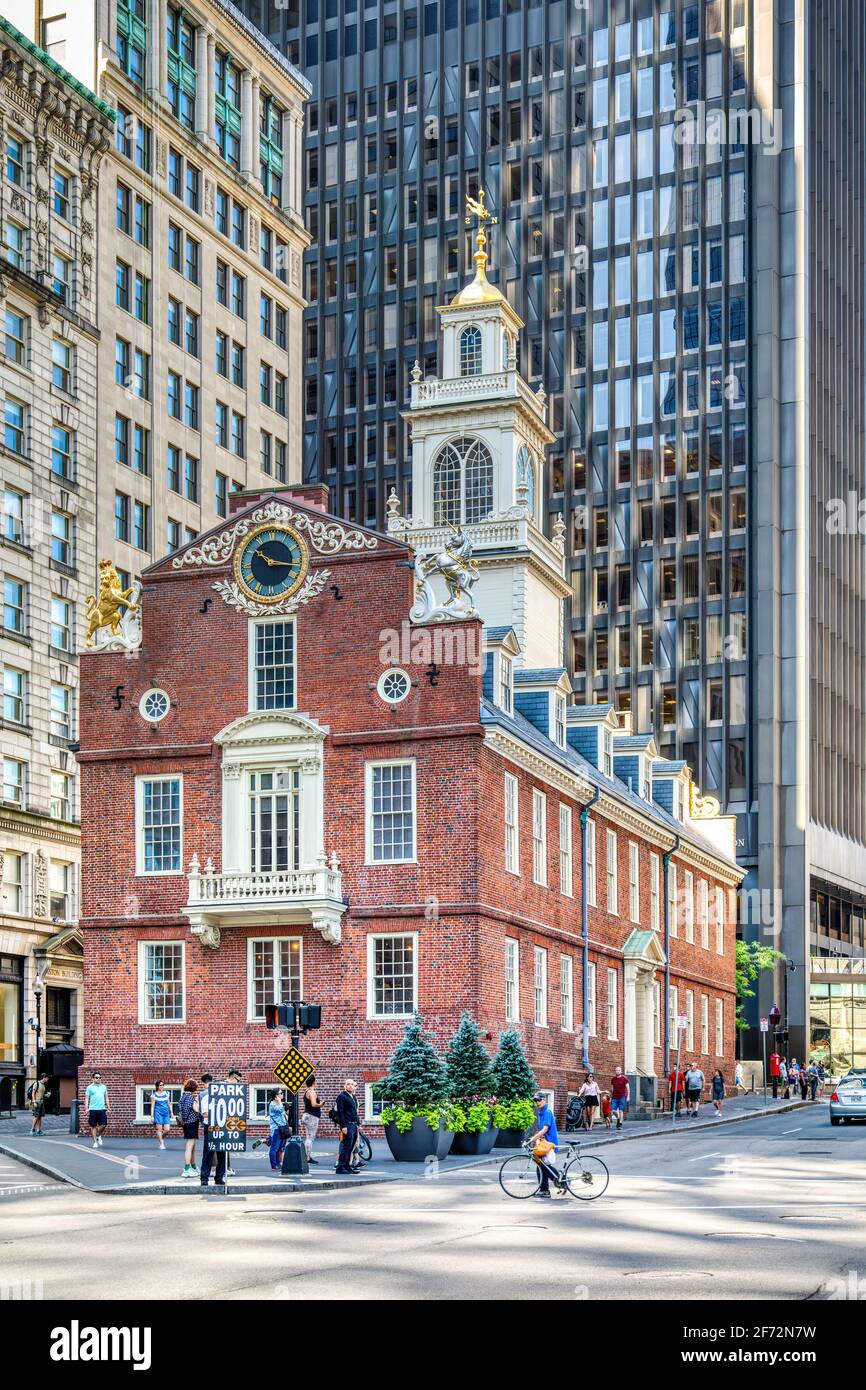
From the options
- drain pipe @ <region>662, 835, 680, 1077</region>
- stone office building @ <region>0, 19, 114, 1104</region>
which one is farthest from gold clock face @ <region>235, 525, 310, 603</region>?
stone office building @ <region>0, 19, 114, 1104</region>

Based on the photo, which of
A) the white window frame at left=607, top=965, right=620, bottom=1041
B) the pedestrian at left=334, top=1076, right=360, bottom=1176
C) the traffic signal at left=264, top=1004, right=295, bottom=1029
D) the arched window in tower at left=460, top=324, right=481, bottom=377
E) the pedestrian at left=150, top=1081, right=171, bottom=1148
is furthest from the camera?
the arched window in tower at left=460, top=324, right=481, bottom=377

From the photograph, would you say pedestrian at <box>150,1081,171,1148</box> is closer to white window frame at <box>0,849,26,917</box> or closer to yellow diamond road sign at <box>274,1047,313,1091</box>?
yellow diamond road sign at <box>274,1047,313,1091</box>

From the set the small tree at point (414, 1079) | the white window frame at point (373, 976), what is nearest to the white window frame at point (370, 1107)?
the white window frame at point (373, 976)

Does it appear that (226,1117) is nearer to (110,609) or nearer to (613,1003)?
(110,609)

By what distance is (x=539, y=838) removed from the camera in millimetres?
50031

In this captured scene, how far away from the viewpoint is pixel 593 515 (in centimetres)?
11500

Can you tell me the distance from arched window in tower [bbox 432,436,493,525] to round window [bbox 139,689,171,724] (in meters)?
14.2

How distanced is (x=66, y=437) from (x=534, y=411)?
73.1 ft

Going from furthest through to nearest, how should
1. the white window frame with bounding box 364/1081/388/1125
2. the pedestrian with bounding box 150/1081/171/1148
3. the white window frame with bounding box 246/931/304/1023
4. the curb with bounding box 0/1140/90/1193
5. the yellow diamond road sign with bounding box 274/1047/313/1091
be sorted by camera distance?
the white window frame with bounding box 246/931/304/1023 < the white window frame with bounding box 364/1081/388/1125 < the pedestrian with bounding box 150/1081/171/1148 < the yellow diamond road sign with bounding box 274/1047/313/1091 < the curb with bounding box 0/1140/90/1193

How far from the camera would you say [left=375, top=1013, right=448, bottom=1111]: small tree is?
36.3 metres

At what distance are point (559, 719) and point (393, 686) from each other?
1102 centimetres

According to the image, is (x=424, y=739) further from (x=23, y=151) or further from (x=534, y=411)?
(x=23, y=151)

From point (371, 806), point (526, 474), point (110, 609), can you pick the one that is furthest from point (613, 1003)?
point (110, 609)

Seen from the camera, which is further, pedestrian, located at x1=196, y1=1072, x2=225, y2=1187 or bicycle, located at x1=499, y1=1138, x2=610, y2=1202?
pedestrian, located at x1=196, y1=1072, x2=225, y2=1187
